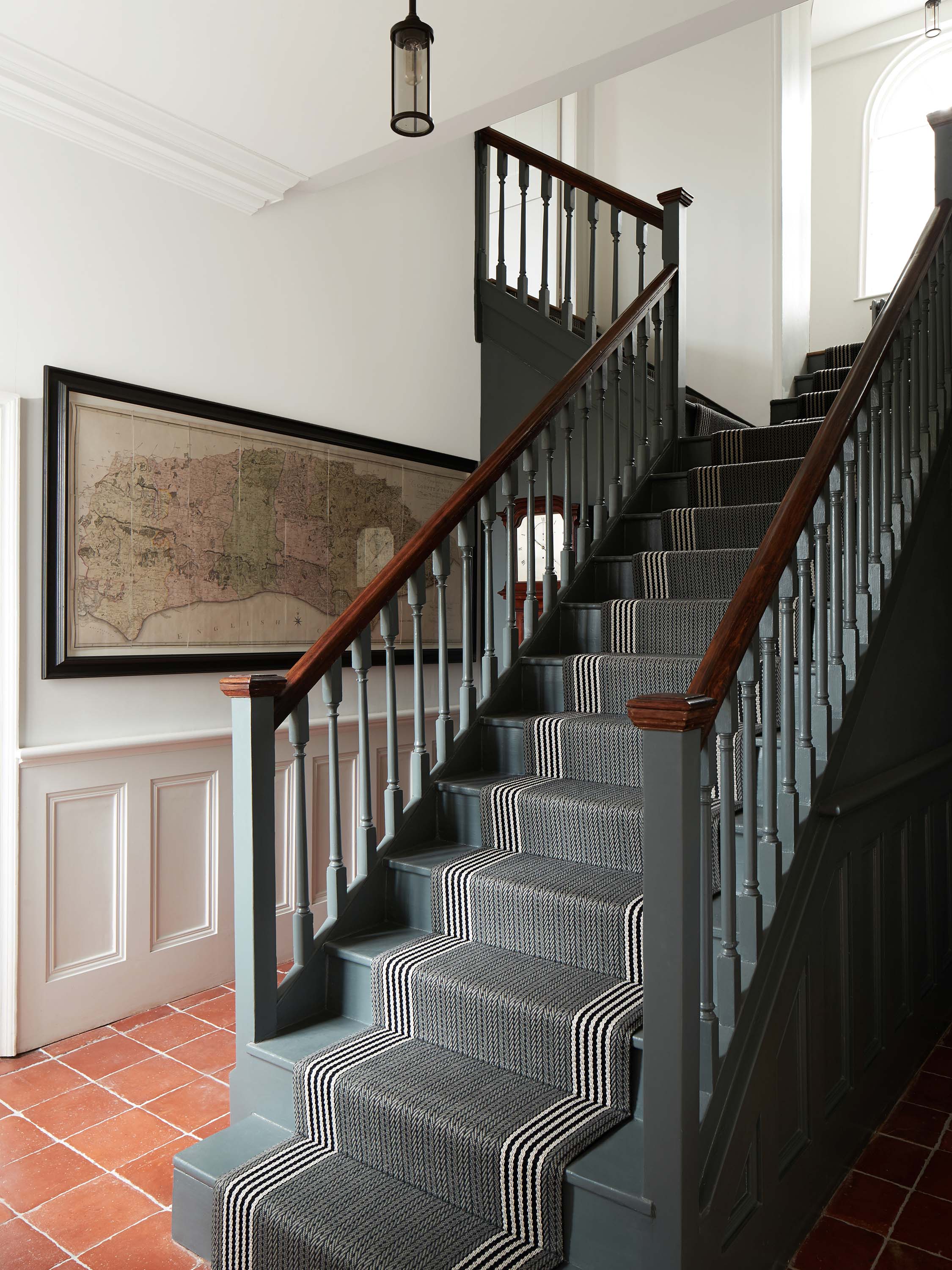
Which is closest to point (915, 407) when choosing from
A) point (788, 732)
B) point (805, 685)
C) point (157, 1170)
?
point (805, 685)

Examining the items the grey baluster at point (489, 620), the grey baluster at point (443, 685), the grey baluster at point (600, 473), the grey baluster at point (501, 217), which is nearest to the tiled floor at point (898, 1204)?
the grey baluster at point (443, 685)

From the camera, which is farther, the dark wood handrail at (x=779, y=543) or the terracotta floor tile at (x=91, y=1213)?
the terracotta floor tile at (x=91, y=1213)

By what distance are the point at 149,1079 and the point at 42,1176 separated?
53 centimetres

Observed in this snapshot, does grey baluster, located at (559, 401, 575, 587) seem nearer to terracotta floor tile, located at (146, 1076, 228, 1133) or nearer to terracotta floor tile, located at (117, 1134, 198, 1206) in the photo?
terracotta floor tile, located at (146, 1076, 228, 1133)

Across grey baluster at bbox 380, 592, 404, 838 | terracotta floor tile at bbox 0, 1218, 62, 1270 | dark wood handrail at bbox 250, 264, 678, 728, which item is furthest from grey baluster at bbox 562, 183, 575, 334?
terracotta floor tile at bbox 0, 1218, 62, 1270

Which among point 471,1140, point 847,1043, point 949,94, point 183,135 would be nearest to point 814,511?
point 847,1043

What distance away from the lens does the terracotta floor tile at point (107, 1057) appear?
3062 millimetres

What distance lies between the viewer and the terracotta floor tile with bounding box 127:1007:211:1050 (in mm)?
3264

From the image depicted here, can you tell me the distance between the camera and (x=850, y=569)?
8.56ft

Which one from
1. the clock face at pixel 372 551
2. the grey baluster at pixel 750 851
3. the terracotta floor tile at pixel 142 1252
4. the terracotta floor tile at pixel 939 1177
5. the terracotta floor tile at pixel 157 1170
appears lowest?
the terracotta floor tile at pixel 939 1177

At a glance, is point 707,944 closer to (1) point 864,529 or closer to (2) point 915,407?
(1) point 864,529

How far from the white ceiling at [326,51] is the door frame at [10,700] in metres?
1.11

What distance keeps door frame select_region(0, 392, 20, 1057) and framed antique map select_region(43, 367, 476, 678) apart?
100mm

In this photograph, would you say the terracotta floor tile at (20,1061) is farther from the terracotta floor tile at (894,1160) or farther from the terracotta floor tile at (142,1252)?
the terracotta floor tile at (894,1160)
